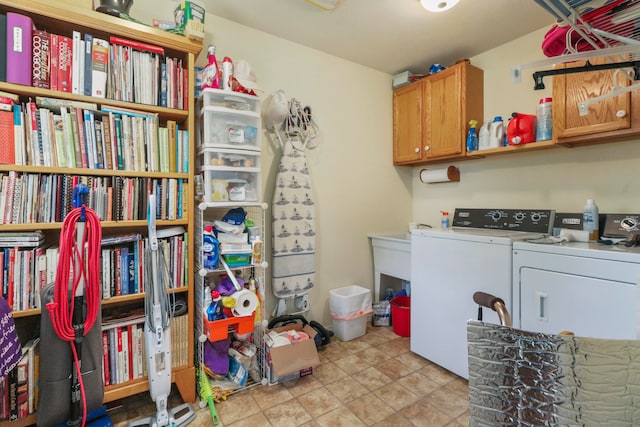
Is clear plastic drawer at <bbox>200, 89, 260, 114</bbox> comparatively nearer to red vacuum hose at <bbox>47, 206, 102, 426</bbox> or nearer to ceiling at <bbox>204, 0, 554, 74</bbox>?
ceiling at <bbox>204, 0, 554, 74</bbox>

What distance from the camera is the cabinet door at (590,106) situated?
1654mm

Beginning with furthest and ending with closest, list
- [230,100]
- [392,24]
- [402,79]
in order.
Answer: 1. [402,79]
2. [392,24]
3. [230,100]

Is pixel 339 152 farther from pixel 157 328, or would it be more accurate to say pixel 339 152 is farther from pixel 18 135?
pixel 18 135

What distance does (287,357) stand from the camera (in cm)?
190

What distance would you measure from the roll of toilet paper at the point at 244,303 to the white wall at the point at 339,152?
0.68 meters

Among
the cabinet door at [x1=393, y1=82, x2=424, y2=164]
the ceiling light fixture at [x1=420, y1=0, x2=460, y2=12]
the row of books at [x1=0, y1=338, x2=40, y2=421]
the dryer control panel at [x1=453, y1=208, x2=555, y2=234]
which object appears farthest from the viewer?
the cabinet door at [x1=393, y1=82, x2=424, y2=164]

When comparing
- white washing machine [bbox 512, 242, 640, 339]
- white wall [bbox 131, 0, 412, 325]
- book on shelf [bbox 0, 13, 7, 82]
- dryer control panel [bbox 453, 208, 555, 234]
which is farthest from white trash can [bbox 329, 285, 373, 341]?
book on shelf [bbox 0, 13, 7, 82]

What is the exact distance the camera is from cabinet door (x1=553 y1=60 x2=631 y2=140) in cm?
165

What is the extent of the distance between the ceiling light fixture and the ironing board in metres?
1.23

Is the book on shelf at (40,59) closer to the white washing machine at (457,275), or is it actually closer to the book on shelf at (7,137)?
the book on shelf at (7,137)

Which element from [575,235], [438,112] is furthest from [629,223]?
[438,112]

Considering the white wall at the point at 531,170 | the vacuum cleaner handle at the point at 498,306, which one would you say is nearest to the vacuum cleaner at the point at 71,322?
the vacuum cleaner handle at the point at 498,306

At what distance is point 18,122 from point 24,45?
1.16 ft

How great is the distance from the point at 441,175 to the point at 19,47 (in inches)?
115
